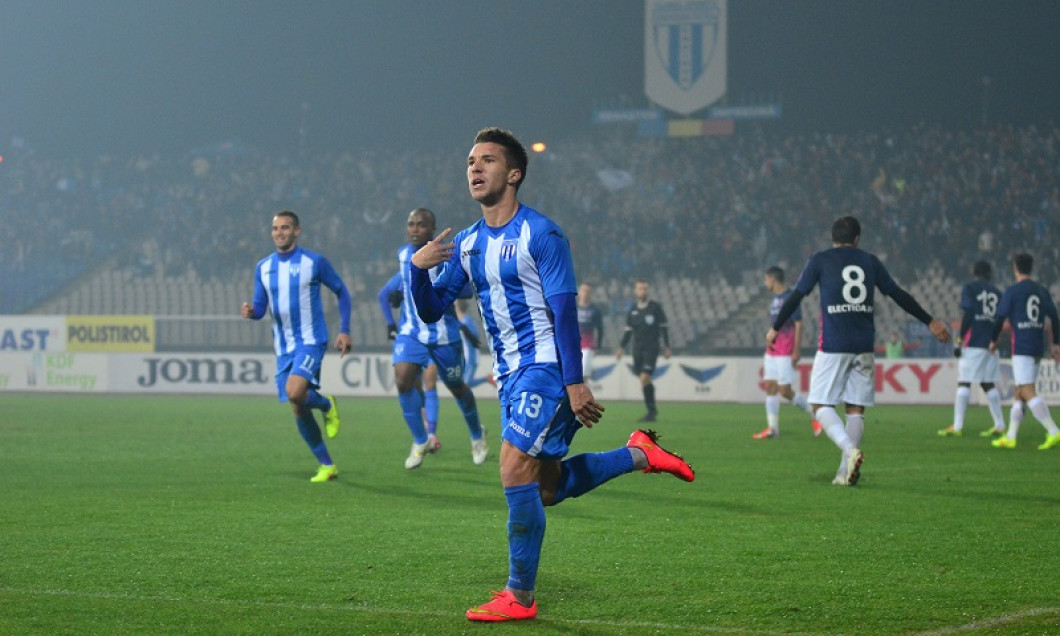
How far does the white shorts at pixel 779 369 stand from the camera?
1741cm

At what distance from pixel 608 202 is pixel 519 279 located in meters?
32.1

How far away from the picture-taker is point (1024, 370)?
15.1m

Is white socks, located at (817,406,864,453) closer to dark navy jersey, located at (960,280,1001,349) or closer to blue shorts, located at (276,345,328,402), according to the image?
blue shorts, located at (276,345,328,402)

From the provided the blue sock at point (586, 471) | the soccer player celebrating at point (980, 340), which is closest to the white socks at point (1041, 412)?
the soccer player celebrating at point (980, 340)

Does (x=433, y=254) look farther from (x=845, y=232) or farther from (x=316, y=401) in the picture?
(x=845, y=232)

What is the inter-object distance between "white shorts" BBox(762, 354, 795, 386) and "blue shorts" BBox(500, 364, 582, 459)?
40.0 feet

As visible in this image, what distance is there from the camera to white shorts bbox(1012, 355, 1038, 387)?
49.1ft

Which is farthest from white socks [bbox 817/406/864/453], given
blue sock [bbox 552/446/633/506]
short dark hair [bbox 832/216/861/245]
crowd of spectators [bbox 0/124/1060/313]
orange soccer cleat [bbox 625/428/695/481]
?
crowd of spectators [bbox 0/124/1060/313]

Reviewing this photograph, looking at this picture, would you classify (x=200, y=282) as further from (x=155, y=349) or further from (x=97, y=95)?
(x=97, y=95)

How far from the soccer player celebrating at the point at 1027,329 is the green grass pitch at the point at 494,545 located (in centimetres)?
103

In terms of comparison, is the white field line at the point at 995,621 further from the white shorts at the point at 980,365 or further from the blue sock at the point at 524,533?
the white shorts at the point at 980,365

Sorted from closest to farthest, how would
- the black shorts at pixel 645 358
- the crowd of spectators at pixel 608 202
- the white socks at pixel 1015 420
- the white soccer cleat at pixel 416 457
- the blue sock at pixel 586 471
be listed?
1. the blue sock at pixel 586 471
2. the white soccer cleat at pixel 416 457
3. the white socks at pixel 1015 420
4. the black shorts at pixel 645 358
5. the crowd of spectators at pixel 608 202

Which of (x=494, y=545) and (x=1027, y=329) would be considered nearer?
(x=494, y=545)

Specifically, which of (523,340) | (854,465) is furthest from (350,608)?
(854,465)
